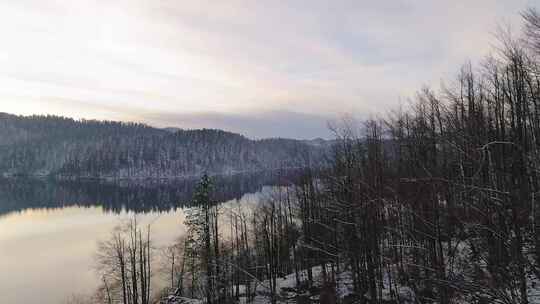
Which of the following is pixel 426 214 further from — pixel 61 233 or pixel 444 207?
pixel 61 233

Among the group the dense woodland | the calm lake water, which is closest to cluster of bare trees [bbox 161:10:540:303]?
the dense woodland

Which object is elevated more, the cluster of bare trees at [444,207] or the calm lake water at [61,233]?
the cluster of bare trees at [444,207]

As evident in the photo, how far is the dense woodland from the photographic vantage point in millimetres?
4133

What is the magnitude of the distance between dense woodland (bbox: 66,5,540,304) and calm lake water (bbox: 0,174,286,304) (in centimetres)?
857

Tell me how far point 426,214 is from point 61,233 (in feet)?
248

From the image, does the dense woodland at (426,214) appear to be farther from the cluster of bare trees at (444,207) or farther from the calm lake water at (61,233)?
the calm lake water at (61,233)

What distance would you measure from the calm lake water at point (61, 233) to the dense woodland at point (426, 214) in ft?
28.1

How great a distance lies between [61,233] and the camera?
69688 millimetres

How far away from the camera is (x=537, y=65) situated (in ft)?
50.1

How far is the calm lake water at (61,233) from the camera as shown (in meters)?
40.8

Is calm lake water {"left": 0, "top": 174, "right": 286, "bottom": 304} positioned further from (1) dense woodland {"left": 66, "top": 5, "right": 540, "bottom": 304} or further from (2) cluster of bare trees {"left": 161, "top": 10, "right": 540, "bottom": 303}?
(2) cluster of bare trees {"left": 161, "top": 10, "right": 540, "bottom": 303}

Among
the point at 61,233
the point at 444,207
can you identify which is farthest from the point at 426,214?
the point at 61,233

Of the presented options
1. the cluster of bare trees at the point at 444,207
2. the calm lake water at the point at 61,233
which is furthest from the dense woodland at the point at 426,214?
the calm lake water at the point at 61,233

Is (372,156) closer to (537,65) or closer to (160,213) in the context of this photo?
(537,65)
